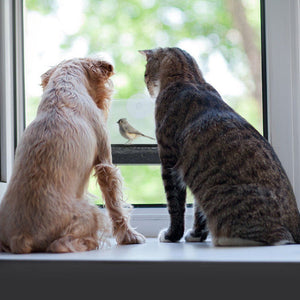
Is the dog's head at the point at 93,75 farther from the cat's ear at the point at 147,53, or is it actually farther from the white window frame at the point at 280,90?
the white window frame at the point at 280,90

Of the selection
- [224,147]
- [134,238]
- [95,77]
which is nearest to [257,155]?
[224,147]

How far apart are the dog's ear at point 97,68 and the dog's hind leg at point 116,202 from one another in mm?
286

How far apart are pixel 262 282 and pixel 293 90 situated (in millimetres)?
936

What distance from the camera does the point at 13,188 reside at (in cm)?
121

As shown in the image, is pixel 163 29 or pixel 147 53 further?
pixel 163 29

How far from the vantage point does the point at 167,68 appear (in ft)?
5.30

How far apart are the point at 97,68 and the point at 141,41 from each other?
445 mm

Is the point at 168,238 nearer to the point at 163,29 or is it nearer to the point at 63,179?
the point at 63,179

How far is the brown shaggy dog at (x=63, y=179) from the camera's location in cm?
117

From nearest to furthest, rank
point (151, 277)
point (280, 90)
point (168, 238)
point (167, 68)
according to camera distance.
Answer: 1. point (151, 277)
2. point (168, 238)
3. point (167, 68)
4. point (280, 90)

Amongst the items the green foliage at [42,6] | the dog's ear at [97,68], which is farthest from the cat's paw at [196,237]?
the green foliage at [42,6]

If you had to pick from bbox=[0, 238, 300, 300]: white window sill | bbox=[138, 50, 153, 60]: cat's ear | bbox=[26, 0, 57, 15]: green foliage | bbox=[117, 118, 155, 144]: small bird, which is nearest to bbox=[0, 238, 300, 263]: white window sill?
bbox=[0, 238, 300, 300]: white window sill

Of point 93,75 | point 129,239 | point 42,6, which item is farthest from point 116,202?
point 42,6

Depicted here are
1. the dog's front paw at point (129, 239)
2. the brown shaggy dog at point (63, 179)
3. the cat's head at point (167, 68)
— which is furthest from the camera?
the cat's head at point (167, 68)
